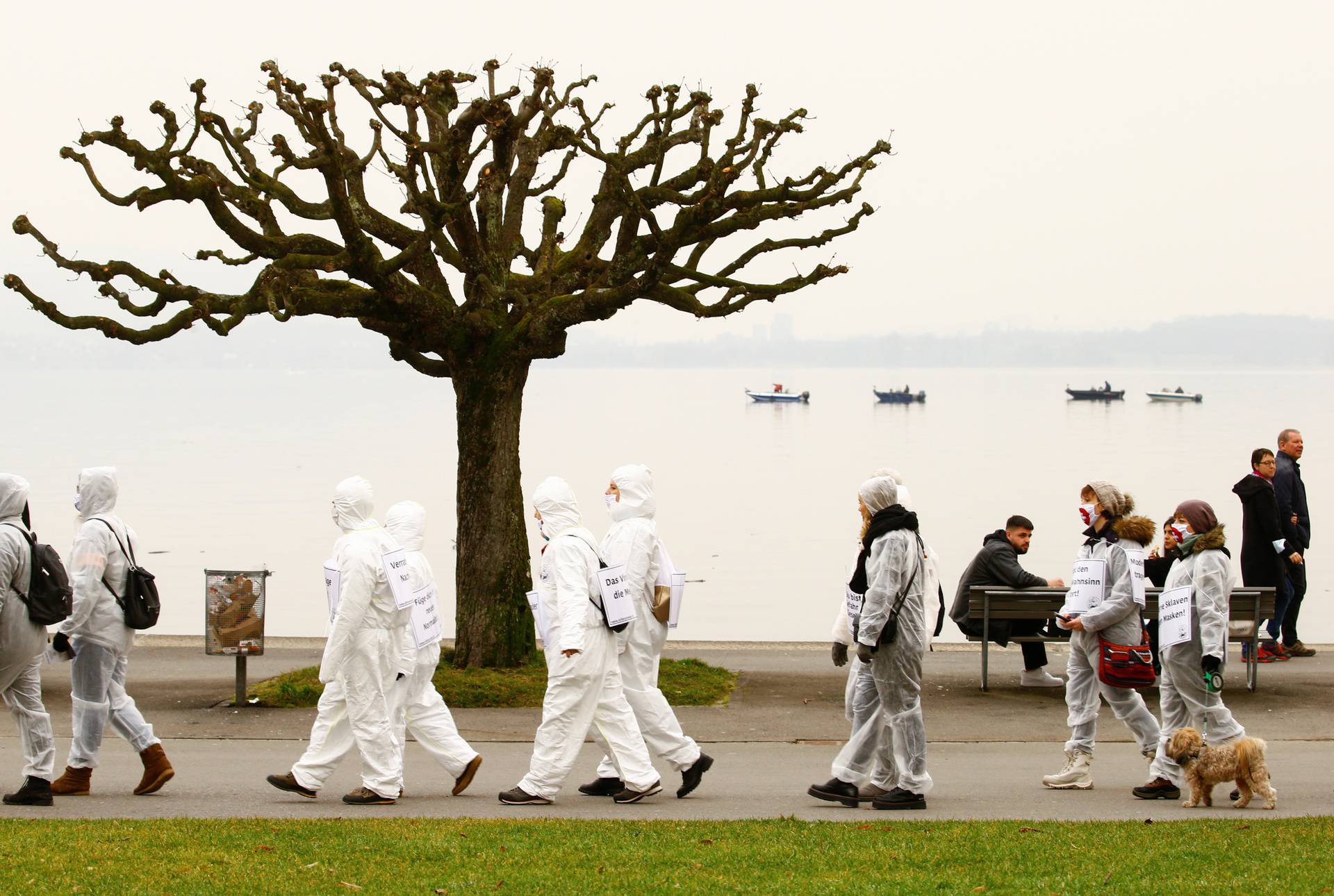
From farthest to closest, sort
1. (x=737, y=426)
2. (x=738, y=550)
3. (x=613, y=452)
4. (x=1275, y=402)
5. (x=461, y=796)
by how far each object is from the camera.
Result: (x=1275, y=402), (x=737, y=426), (x=613, y=452), (x=738, y=550), (x=461, y=796)

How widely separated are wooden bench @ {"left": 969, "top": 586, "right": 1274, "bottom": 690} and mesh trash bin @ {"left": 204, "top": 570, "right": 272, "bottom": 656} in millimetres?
5485

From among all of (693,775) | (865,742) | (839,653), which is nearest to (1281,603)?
(839,653)

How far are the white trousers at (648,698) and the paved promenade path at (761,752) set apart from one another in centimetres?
26

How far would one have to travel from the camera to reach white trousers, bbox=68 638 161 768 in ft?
31.2

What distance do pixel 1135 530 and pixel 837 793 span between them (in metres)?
2.24

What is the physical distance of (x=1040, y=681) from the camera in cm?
1384

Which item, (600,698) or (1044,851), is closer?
(1044,851)

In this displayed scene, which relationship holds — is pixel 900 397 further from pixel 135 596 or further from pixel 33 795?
pixel 33 795

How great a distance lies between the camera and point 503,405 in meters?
13.9

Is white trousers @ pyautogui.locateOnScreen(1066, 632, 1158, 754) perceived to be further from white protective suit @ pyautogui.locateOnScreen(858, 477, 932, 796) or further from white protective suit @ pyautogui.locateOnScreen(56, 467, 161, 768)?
white protective suit @ pyautogui.locateOnScreen(56, 467, 161, 768)

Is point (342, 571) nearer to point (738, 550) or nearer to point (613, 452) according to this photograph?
point (738, 550)

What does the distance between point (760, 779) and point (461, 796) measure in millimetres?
1823

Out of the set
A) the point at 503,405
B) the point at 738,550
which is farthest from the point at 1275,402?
the point at 503,405

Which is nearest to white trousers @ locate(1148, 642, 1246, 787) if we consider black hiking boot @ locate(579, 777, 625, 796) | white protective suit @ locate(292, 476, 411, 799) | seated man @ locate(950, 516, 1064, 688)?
black hiking boot @ locate(579, 777, 625, 796)
